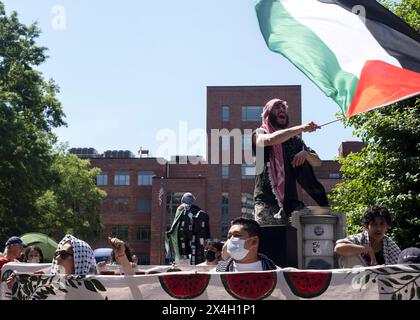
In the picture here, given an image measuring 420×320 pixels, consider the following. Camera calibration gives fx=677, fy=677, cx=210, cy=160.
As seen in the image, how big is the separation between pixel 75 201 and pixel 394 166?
33.9m

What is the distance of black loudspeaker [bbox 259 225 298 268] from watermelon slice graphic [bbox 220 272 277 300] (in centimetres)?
405

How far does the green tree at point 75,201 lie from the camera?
4356 centimetres

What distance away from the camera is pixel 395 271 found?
13.2 ft

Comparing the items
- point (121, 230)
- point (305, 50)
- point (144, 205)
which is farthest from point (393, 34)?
point (121, 230)

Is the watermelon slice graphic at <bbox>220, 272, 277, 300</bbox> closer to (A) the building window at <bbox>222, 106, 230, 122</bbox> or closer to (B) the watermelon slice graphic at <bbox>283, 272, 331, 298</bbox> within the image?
(B) the watermelon slice graphic at <bbox>283, 272, 331, 298</bbox>

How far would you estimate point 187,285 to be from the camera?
419 centimetres

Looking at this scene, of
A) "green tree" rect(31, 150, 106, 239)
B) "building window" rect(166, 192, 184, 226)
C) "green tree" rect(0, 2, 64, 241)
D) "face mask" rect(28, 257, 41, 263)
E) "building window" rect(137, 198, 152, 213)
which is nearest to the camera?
"face mask" rect(28, 257, 41, 263)

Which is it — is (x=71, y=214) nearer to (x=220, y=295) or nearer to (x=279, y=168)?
(x=279, y=168)

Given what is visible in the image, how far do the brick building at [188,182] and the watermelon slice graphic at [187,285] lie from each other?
58.6 m

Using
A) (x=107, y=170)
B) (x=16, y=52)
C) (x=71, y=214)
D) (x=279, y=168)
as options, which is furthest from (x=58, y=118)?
(x=107, y=170)

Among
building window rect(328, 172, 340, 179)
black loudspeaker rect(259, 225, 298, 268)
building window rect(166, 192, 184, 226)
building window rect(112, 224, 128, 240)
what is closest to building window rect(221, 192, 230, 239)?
building window rect(166, 192, 184, 226)

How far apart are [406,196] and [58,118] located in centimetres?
1978

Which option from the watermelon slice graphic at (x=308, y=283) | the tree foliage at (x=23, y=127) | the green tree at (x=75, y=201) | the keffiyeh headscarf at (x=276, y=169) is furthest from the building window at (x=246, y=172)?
the watermelon slice graphic at (x=308, y=283)

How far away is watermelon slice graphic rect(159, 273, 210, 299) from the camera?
13.7 ft
